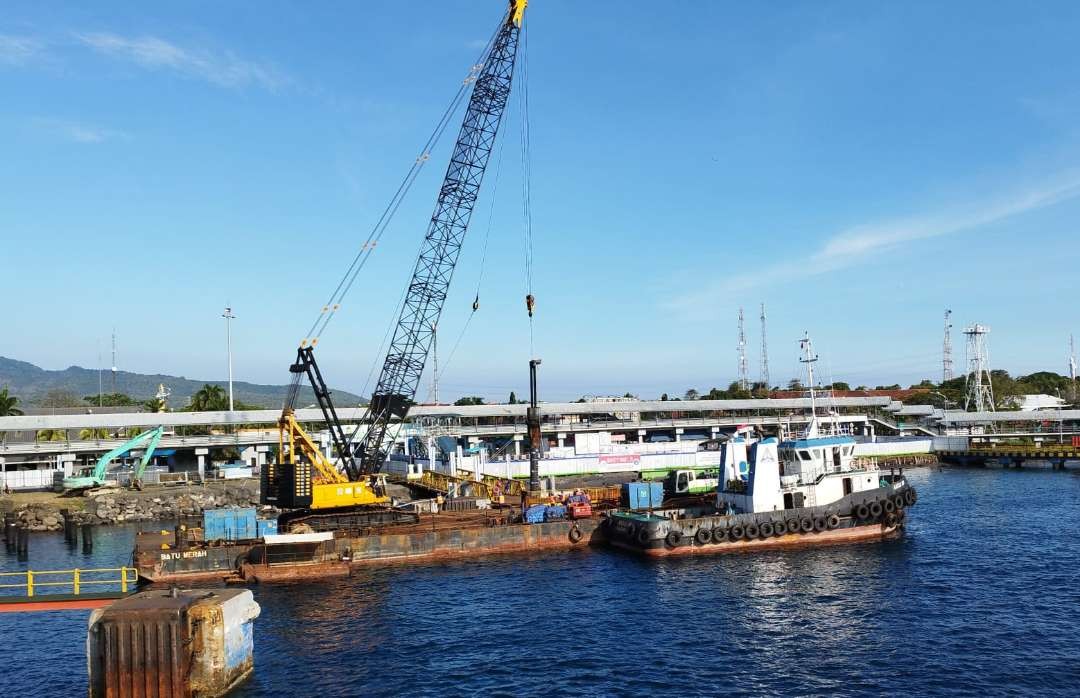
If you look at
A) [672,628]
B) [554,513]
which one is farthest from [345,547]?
[672,628]

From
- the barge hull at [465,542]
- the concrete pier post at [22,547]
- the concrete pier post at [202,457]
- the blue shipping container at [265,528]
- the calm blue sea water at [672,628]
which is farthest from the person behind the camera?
the concrete pier post at [202,457]

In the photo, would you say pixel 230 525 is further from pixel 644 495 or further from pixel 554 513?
pixel 644 495

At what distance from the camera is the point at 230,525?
142 ft

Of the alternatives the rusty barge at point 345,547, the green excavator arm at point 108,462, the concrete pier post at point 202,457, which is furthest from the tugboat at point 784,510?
the green excavator arm at point 108,462

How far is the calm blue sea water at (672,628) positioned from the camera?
25.3 meters

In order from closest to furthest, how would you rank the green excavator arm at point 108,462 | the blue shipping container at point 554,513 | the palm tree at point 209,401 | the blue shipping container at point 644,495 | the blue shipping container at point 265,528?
the blue shipping container at point 265,528 < the blue shipping container at point 554,513 < the blue shipping container at point 644,495 < the green excavator arm at point 108,462 < the palm tree at point 209,401

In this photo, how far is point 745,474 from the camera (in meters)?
50.7

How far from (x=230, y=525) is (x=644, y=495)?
1048 inches

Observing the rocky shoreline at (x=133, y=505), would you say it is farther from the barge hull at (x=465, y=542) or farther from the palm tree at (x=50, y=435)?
the palm tree at (x=50, y=435)

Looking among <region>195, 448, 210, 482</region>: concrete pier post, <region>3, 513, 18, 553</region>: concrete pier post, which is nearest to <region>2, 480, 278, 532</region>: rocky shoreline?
<region>3, 513, 18, 553</region>: concrete pier post

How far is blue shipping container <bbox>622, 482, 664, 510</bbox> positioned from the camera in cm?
5194

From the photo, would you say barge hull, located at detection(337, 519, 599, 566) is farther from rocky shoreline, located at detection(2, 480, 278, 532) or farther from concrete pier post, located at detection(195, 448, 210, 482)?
concrete pier post, located at detection(195, 448, 210, 482)

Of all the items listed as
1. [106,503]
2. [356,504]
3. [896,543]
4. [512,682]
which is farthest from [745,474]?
[106,503]

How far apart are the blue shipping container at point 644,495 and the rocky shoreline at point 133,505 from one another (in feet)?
101
